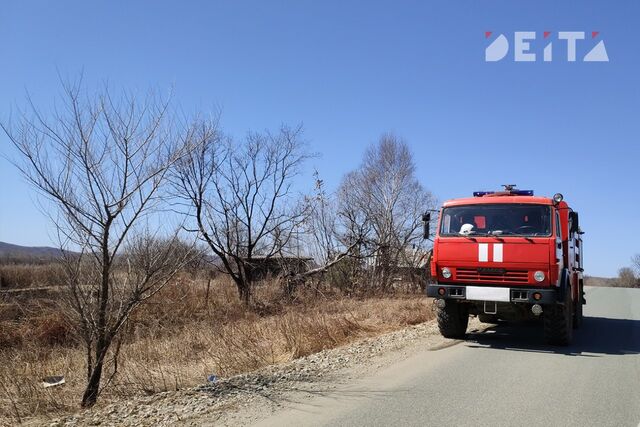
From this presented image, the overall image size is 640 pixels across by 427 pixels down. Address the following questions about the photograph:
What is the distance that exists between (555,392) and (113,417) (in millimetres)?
5292

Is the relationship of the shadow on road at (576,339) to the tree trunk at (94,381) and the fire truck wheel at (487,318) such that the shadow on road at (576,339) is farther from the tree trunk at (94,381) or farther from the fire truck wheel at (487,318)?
the tree trunk at (94,381)

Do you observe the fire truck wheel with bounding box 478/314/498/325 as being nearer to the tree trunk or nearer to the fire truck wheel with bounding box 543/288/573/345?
the fire truck wheel with bounding box 543/288/573/345

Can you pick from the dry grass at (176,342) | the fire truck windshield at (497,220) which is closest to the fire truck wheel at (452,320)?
the fire truck windshield at (497,220)

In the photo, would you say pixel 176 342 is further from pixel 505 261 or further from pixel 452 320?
pixel 505 261

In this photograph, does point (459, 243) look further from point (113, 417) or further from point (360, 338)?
point (113, 417)

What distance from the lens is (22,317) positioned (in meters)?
15.7

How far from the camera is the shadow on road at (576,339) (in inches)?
385

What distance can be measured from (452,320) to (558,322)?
6.48 feet

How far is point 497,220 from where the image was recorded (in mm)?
10102

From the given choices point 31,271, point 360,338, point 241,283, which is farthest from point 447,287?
point 31,271

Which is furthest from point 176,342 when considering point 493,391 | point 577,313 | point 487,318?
point 577,313

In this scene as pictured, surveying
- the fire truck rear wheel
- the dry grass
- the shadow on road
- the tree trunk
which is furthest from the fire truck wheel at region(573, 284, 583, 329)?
the tree trunk

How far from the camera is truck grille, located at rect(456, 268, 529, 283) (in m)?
9.45

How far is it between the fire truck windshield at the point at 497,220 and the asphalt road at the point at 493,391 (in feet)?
7.23
